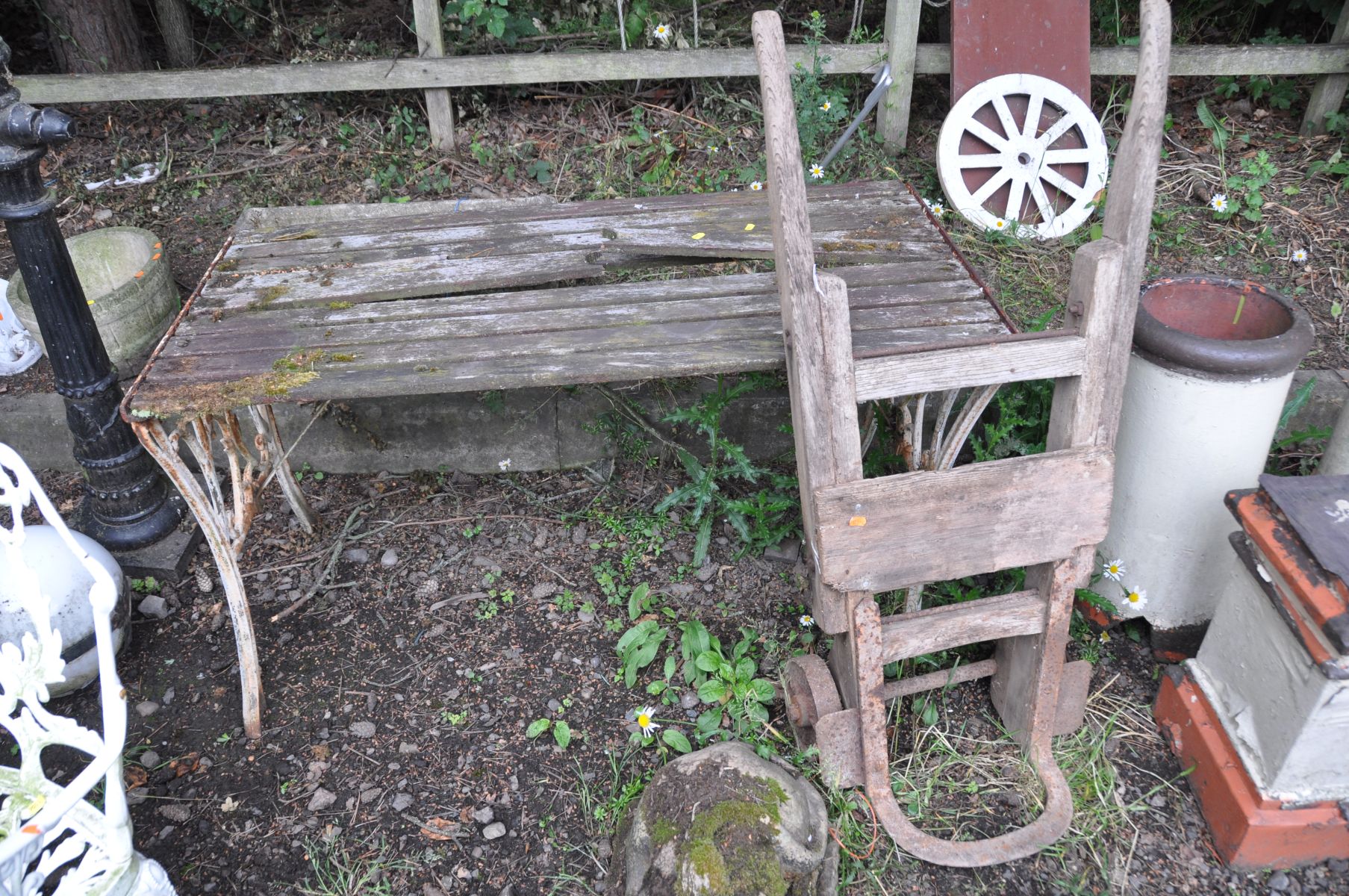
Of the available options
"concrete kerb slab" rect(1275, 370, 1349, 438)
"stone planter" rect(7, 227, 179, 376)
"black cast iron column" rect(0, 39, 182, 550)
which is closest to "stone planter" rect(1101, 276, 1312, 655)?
"concrete kerb slab" rect(1275, 370, 1349, 438)

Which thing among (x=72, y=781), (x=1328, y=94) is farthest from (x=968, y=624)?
(x=1328, y=94)

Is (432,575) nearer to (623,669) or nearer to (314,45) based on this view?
(623,669)

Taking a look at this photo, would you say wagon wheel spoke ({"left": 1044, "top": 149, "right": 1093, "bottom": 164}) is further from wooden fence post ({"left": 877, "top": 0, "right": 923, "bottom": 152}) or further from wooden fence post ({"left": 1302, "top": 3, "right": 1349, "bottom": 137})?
wooden fence post ({"left": 1302, "top": 3, "right": 1349, "bottom": 137})

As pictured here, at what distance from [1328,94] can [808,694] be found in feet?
11.6

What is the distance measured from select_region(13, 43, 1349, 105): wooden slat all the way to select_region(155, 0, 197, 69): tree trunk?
0.89 m

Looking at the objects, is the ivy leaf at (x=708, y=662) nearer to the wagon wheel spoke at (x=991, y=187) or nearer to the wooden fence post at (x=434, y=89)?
the wagon wheel spoke at (x=991, y=187)

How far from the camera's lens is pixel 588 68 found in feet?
12.2

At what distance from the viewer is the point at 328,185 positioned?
4078 millimetres

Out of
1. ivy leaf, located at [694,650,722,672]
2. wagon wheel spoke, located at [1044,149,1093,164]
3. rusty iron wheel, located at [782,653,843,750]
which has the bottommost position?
ivy leaf, located at [694,650,722,672]

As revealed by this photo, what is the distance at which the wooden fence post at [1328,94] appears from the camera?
379 centimetres

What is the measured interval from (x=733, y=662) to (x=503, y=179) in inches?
96.3

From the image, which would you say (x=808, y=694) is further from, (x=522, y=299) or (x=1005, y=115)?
(x=1005, y=115)

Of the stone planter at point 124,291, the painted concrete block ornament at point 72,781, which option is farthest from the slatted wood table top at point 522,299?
the stone planter at point 124,291

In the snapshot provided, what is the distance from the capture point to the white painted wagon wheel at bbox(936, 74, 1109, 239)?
11.7 ft
